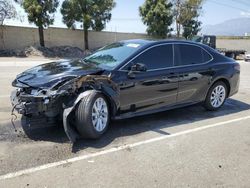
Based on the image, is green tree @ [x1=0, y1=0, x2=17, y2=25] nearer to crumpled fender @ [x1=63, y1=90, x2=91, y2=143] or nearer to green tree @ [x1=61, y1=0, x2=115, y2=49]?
green tree @ [x1=61, y1=0, x2=115, y2=49]

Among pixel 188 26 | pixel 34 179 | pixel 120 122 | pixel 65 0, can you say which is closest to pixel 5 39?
pixel 65 0

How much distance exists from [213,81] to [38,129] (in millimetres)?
3953

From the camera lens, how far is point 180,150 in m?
4.95

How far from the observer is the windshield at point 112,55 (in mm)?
5848

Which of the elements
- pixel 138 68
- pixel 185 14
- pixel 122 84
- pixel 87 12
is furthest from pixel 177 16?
pixel 122 84

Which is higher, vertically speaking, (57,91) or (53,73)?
(53,73)

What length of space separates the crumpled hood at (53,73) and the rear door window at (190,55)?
1.89 m

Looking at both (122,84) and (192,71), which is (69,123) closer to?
(122,84)

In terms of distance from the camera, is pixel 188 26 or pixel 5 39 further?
pixel 188 26

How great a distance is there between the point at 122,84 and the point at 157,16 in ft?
100

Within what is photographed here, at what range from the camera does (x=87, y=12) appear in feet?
99.3

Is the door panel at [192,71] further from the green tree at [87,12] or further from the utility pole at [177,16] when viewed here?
the utility pole at [177,16]

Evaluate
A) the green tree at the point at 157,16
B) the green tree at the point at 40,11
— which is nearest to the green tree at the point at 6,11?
the green tree at the point at 40,11

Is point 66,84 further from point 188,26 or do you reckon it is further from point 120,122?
point 188,26
